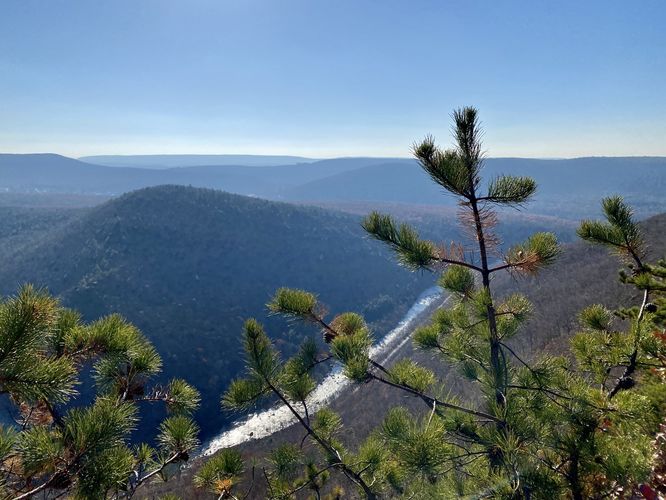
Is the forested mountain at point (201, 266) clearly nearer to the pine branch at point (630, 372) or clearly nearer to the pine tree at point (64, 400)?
the pine tree at point (64, 400)

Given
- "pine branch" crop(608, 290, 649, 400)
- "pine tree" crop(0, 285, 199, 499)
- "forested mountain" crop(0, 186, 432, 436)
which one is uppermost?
"pine tree" crop(0, 285, 199, 499)

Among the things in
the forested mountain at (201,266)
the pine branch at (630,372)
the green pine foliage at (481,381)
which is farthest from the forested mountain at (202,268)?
the pine branch at (630,372)

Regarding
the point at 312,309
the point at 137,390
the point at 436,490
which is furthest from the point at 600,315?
the point at 137,390

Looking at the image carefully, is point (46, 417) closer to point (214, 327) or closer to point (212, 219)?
point (214, 327)

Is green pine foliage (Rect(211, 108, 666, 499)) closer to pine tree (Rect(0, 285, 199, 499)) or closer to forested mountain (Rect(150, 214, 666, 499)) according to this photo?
pine tree (Rect(0, 285, 199, 499))

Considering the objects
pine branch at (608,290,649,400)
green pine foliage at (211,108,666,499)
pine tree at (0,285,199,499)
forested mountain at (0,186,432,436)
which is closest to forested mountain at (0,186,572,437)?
forested mountain at (0,186,432,436)

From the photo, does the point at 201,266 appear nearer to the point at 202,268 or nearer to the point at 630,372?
the point at 202,268

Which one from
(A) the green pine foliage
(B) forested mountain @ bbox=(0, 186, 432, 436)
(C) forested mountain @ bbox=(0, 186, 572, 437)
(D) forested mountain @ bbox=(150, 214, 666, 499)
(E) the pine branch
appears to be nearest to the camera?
(A) the green pine foliage
